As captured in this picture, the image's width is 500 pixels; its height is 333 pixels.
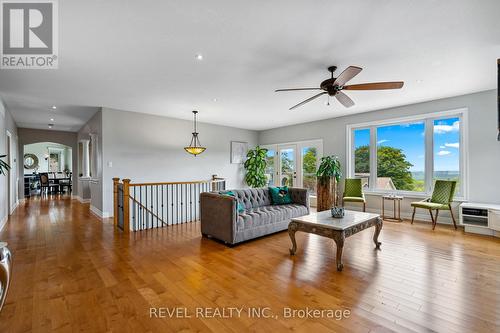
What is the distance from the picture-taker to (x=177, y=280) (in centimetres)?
262

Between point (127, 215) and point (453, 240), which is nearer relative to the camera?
point (453, 240)

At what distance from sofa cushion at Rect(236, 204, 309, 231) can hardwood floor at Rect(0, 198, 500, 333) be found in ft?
1.06

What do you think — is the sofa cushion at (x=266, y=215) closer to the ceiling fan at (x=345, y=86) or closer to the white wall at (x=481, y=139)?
the ceiling fan at (x=345, y=86)

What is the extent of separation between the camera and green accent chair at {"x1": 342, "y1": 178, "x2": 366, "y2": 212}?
5988 millimetres

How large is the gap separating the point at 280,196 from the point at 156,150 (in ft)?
12.8

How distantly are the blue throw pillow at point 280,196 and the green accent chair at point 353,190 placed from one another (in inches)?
69.8

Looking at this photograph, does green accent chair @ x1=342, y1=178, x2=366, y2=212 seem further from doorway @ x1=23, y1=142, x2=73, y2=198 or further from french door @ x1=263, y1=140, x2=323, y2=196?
doorway @ x1=23, y1=142, x2=73, y2=198

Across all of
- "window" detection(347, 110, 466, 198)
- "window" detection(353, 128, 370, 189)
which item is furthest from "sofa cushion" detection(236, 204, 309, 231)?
"window" detection(347, 110, 466, 198)

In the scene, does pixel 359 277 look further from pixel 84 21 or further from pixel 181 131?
pixel 181 131

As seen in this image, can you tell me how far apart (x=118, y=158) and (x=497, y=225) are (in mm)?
8088

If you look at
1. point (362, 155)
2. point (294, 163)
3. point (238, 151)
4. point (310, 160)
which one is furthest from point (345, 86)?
point (238, 151)

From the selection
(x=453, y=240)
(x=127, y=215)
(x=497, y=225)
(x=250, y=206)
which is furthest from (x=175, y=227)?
(x=497, y=225)

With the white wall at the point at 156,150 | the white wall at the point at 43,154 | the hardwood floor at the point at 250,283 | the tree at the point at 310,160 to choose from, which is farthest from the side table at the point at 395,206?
the white wall at the point at 43,154

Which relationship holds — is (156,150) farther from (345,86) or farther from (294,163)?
(345,86)
